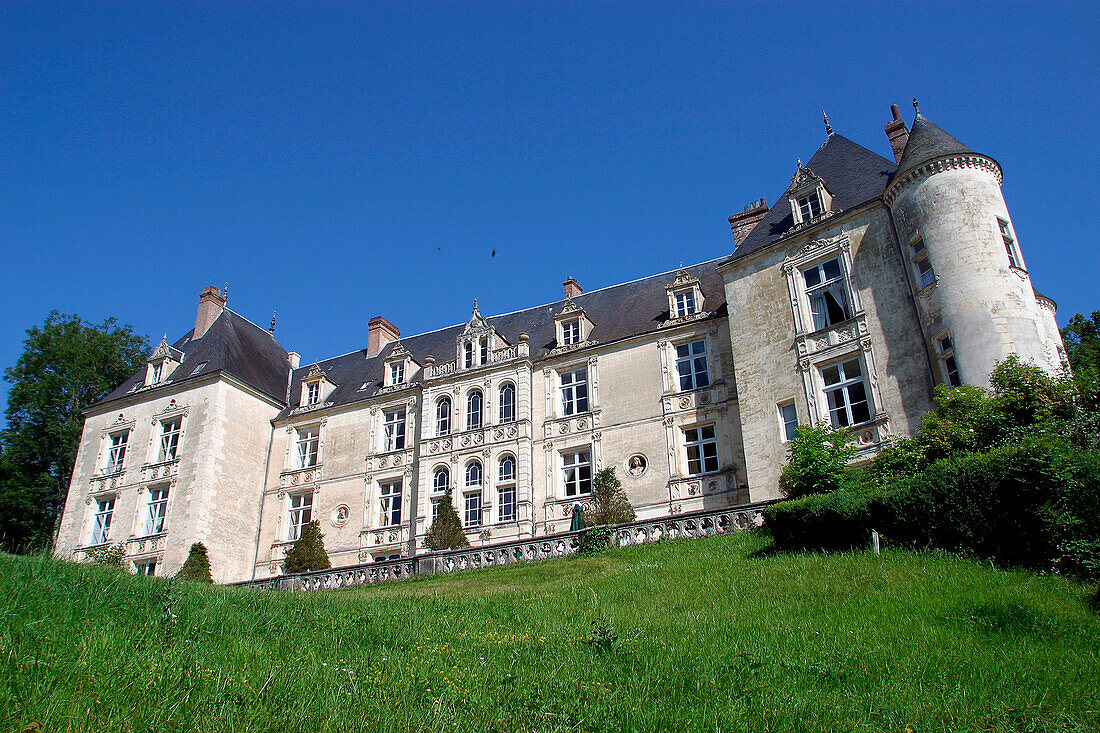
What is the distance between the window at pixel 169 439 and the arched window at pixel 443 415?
10.9 meters

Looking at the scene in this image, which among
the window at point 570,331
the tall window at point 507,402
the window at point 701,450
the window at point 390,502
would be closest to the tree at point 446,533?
the window at point 390,502

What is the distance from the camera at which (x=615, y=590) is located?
14414 mm

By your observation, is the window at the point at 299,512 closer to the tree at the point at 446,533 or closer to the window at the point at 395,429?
the window at the point at 395,429

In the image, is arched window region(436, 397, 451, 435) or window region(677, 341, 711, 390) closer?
window region(677, 341, 711, 390)

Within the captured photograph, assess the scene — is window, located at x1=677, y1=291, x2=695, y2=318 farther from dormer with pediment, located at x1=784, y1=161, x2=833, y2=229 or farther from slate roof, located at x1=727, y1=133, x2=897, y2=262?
dormer with pediment, located at x1=784, y1=161, x2=833, y2=229

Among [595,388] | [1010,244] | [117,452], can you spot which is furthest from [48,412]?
[1010,244]

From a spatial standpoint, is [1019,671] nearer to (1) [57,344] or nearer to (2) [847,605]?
(2) [847,605]

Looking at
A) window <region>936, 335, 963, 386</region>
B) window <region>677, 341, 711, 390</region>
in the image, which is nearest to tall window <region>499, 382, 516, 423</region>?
window <region>677, 341, 711, 390</region>

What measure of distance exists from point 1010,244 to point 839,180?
5.86 meters

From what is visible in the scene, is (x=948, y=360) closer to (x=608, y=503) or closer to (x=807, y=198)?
(x=807, y=198)

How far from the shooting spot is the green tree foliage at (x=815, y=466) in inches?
724

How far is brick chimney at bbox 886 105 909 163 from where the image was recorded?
25.6 meters

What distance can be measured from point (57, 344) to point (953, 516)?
40046mm

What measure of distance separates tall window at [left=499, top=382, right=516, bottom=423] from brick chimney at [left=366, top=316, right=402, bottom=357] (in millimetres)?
9138
